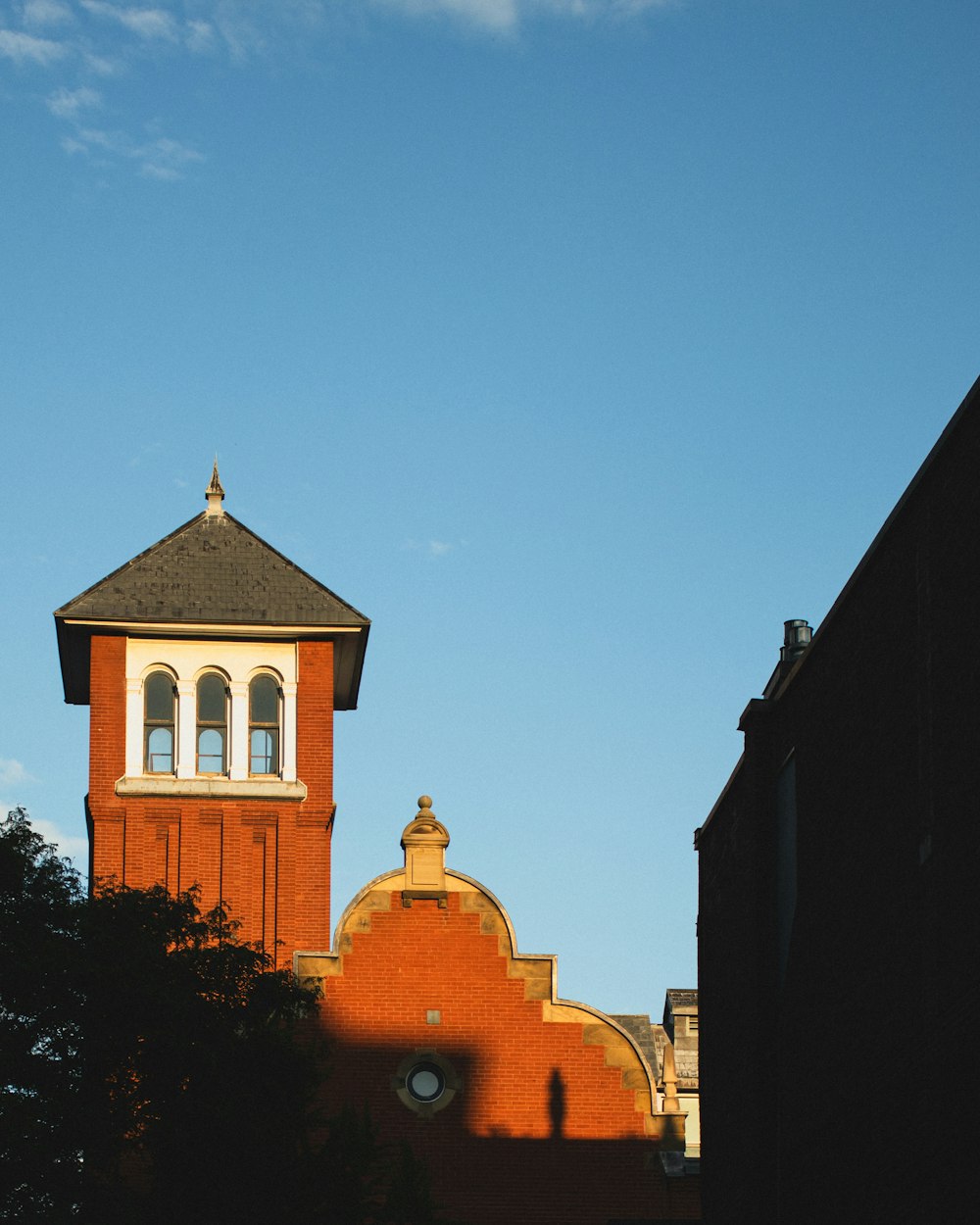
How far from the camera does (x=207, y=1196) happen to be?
26.1 metres

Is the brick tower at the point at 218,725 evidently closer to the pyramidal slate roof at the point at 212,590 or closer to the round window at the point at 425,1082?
the pyramidal slate roof at the point at 212,590

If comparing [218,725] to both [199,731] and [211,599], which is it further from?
[211,599]

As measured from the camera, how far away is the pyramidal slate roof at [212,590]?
42.7 m

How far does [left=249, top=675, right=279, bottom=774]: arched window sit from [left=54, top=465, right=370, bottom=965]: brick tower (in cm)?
3

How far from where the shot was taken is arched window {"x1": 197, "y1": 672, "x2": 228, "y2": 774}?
42.3 meters

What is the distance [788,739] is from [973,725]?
7536 millimetres

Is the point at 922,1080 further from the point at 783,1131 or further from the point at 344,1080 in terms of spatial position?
the point at 344,1080

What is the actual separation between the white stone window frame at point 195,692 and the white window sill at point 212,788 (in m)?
0.08

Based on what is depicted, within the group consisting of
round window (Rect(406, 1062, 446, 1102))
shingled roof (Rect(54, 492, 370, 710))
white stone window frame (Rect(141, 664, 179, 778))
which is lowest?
round window (Rect(406, 1062, 446, 1102))

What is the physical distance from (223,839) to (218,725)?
8.37 ft

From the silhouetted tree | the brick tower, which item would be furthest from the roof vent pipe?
the brick tower

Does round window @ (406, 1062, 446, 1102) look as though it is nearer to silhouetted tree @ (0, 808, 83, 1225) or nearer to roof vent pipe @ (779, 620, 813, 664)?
silhouetted tree @ (0, 808, 83, 1225)

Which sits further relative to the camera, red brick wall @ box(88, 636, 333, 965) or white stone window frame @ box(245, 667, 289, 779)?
white stone window frame @ box(245, 667, 289, 779)

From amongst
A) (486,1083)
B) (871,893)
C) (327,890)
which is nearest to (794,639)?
(871,893)
